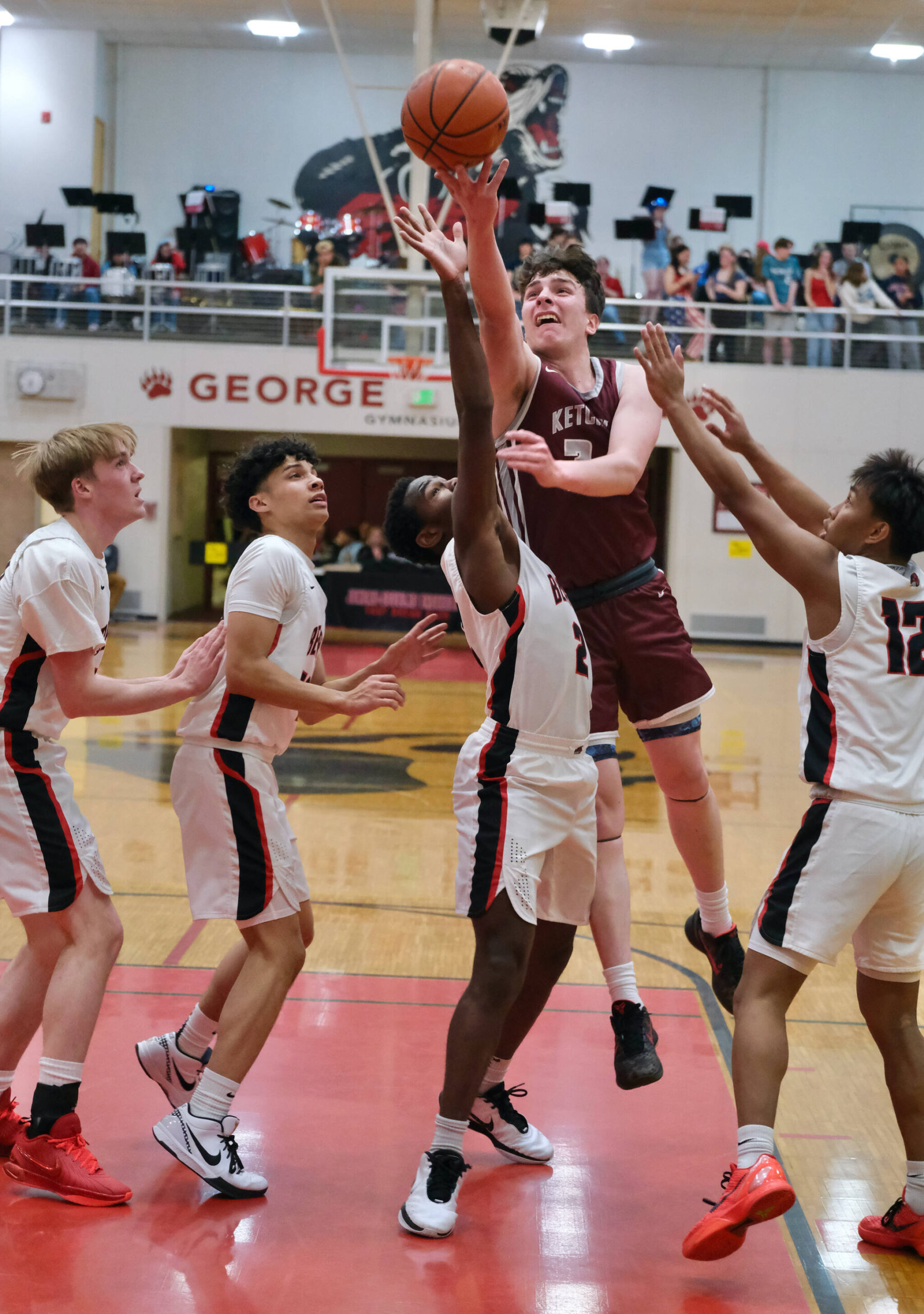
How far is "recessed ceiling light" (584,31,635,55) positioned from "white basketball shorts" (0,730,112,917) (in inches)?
765

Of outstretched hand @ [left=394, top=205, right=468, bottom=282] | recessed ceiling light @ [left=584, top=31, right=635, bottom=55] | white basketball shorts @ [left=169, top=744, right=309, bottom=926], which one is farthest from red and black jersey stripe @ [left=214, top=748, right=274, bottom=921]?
recessed ceiling light @ [left=584, top=31, right=635, bottom=55]

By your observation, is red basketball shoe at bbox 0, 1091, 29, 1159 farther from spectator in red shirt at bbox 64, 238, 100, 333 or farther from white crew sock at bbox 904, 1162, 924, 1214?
spectator in red shirt at bbox 64, 238, 100, 333

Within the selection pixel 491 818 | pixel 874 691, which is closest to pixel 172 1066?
pixel 491 818

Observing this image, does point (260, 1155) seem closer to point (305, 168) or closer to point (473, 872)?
point (473, 872)

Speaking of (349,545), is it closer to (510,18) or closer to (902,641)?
(510,18)

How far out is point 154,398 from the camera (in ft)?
58.1

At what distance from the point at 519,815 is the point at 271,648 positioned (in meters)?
0.80

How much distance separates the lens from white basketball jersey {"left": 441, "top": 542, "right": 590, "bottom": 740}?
2.90 metres

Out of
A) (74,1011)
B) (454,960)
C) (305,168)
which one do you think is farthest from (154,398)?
(74,1011)

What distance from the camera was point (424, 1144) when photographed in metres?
3.25

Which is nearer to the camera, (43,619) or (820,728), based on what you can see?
(820,728)

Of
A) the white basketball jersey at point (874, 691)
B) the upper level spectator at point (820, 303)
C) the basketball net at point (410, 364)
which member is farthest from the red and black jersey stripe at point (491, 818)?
the upper level spectator at point (820, 303)

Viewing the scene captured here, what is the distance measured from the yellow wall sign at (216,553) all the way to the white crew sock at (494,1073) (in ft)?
53.1

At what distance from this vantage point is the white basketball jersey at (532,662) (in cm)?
290
